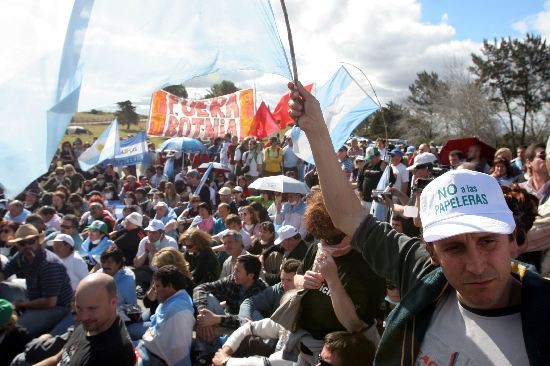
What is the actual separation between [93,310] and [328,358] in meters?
1.61

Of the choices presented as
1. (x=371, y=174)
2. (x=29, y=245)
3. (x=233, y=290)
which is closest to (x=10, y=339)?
(x=29, y=245)

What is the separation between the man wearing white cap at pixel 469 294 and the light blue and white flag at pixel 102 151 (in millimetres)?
12101

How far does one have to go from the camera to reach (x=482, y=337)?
4.15ft

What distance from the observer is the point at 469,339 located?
4.20ft

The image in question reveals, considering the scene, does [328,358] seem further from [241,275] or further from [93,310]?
[241,275]

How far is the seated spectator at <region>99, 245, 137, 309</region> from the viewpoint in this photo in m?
5.14

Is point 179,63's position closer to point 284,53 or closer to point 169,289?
point 284,53

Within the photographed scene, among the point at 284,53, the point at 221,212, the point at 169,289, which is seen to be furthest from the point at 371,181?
the point at 284,53

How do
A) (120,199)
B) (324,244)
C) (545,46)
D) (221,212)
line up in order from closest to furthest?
(324,244)
(221,212)
(120,199)
(545,46)

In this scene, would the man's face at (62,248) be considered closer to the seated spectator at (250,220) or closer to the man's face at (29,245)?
the man's face at (29,245)

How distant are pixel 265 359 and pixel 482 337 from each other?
2.18 metres

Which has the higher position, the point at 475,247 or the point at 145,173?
the point at 475,247

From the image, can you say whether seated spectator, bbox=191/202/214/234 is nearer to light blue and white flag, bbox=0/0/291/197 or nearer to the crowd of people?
the crowd of people

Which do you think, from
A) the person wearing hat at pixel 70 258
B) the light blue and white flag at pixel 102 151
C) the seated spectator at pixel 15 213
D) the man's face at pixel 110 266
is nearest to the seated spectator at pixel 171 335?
the man's face at pixel 110 266
